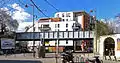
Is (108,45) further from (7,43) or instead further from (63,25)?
(63,25)

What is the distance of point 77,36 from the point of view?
97875 mm

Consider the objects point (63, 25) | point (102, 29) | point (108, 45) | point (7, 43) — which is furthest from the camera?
point (63, 25)

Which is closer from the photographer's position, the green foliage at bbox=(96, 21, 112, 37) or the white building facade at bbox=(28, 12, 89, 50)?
the green foliage at bbox=(96, 21, 112, 37)

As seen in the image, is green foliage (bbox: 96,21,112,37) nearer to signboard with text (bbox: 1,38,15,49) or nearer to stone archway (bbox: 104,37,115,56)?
stone archway (bbox: 104,37,115,56)

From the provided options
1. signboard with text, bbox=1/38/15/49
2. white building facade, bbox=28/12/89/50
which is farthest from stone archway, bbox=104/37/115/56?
white building facade, bbox=28/12/89/50

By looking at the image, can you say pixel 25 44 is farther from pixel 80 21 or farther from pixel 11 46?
pixel 11 46

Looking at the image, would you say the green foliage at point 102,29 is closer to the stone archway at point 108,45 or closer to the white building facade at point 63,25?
the stone archway at point 108,45

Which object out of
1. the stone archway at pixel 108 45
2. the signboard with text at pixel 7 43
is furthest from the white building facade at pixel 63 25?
the stone archway at pixel 108 45

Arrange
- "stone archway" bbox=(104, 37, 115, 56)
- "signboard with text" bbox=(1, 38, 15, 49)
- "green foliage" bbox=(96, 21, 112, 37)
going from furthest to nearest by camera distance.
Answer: "signboard with text" bbox=(1, 38, 15, 49), "green foliage" bbox=(96, 21, 112, 37), "stone archway" bbox=(104, 37, 115, 56)

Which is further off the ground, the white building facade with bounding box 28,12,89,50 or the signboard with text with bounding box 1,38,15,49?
the white building facade with bounding box 28,12,89,50

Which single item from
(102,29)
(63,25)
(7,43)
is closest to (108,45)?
(102,29)

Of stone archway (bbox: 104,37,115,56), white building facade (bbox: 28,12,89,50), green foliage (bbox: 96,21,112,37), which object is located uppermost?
white building facade (bbox: 28,12,89,50)

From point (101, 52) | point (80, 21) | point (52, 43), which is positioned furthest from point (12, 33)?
point (80, 21)

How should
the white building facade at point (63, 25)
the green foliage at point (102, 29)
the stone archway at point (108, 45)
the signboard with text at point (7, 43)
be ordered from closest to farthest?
1. the stone archway at point (108, 45)
2. the green foliage at point (102, 29)
3. the signboard with text at point (7, 43)
4. the white building facade at point (63, 25)
